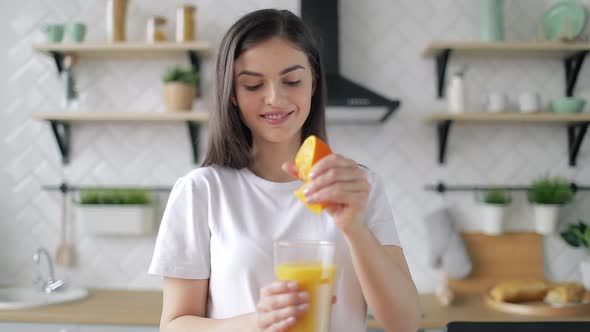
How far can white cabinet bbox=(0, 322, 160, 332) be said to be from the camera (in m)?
1.90

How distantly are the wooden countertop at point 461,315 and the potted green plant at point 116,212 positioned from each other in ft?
3.78

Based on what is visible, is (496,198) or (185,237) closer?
(185,237)

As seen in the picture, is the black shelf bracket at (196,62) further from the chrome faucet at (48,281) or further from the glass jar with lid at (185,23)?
the chrome faucet at (48,281)

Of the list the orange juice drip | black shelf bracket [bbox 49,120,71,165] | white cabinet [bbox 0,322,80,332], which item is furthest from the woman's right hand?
black shelf bracket [bbox 49,120,71,165]

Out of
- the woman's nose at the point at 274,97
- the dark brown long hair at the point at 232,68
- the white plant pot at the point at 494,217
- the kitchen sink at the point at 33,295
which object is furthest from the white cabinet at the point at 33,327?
the white plant pot at the point at 494,217

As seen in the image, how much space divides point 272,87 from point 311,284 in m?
0.41

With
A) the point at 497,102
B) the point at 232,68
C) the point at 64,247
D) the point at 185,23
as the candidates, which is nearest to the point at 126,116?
the point at 185,23

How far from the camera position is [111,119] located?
231cm

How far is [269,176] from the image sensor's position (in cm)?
113

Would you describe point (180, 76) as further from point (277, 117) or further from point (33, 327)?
point (277, 117)

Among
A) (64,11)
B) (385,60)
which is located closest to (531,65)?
(385,60)

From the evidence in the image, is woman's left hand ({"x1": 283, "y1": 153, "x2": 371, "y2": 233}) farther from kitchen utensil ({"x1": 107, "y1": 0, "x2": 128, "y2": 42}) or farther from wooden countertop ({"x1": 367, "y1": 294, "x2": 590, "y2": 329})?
kitchen utensil ({"x1": 107, "y1": 0, "x2": 128, "y2": 42})

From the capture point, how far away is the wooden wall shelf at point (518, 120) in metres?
2.23

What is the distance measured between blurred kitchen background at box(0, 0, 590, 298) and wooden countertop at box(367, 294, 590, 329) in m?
0.26
